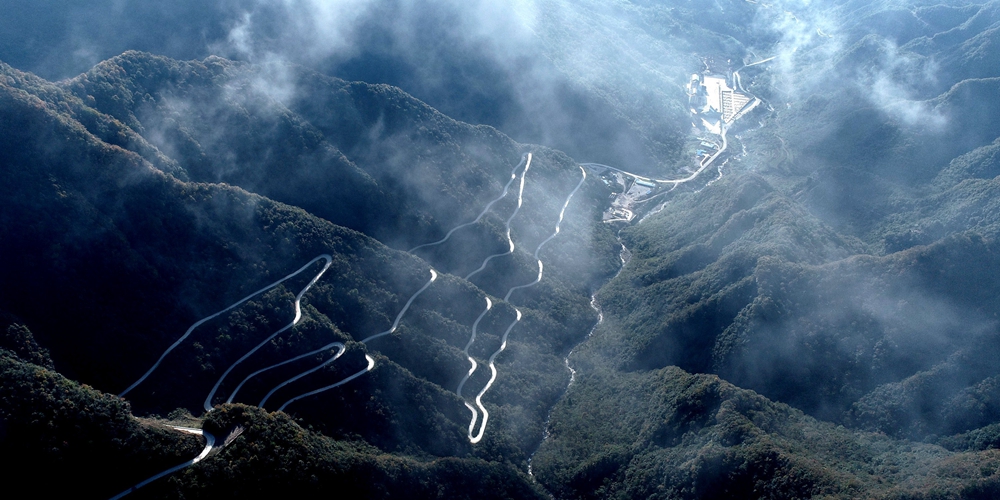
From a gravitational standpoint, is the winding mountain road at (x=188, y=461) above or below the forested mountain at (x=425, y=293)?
below

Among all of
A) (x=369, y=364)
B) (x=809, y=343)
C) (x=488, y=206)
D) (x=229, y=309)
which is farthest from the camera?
(x=488, y=206)

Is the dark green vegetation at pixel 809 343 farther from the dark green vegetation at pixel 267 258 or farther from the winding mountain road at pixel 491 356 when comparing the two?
the dark green vegetation at pixel 267 258

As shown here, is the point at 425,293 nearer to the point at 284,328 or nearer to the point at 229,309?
the point at 284,328

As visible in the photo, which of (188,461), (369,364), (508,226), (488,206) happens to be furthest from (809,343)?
(188,461)

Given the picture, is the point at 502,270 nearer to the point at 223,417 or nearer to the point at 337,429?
the point at 337,429

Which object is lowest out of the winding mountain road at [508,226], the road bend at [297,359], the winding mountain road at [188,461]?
the winding mountain road at [188,461]

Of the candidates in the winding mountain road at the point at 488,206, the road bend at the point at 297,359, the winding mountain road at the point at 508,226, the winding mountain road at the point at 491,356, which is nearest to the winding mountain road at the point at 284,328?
the road bend at the point at 297,359

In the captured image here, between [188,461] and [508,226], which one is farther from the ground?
[508,226]

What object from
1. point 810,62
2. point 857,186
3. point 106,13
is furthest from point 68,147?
point 810,62

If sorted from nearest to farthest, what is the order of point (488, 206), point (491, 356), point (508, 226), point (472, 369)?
point (472, 369)
point (491, 356)
point (508, 226)
point (488, 206)
